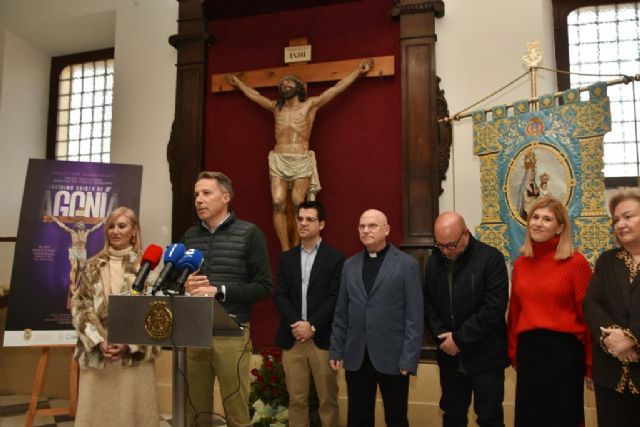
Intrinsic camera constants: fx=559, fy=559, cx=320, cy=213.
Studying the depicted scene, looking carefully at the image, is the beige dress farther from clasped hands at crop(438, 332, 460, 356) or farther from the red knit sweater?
the red knit sweater

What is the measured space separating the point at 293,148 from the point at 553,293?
251 centimetres

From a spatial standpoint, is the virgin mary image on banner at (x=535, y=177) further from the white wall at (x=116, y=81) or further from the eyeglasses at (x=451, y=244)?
the white wall at (x=116, y=81)

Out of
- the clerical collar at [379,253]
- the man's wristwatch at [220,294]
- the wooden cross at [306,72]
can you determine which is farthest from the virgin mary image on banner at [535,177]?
the man's wristwatch at [220,294]

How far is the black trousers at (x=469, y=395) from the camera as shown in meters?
2.50

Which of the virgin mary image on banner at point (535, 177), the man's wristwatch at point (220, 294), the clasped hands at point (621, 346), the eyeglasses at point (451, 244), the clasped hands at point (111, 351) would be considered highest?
the virgin mary image on banner at point (535, 177)

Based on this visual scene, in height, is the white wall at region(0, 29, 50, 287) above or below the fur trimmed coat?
above

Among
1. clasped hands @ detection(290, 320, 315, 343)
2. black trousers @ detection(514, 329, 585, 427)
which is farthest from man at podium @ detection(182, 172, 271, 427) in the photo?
black trousers @ detection(514, 329, 585, 427)

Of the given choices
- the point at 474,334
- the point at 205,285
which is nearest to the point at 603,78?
the point at 474,334

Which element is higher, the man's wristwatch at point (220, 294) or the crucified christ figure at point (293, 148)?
the crucified christ figure at point (293, 148)

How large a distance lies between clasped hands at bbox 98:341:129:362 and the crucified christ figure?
2.16 meters

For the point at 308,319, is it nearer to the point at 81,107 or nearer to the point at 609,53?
the point at 609,53

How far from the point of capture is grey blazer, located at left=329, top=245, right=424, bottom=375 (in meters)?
2.59

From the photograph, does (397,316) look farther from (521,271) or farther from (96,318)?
(96,318)

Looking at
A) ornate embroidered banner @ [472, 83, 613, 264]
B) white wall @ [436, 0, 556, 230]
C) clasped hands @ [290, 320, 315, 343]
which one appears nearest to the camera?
clasped hands @ [290, 320, 315, 343]
